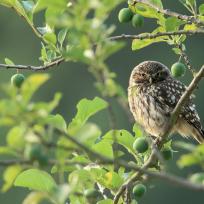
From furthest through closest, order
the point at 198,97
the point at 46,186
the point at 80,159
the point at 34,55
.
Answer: the point at 34,55, the point at 198,97, the point at 80,159, the point at 46,186

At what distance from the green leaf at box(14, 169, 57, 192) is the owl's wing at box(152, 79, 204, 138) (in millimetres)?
3073

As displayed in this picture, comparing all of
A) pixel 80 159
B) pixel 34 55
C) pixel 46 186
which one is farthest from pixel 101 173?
pixel 34 55

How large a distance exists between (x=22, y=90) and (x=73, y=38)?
0.76ft

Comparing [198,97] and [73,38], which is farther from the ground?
[73,38]

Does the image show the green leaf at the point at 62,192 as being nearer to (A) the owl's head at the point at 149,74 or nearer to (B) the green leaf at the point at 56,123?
(B) the green leaf at the point at 56,123

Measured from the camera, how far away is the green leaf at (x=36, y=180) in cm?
376

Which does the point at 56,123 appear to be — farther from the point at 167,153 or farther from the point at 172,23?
the point at 167,153

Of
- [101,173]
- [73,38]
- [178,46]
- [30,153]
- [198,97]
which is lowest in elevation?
[198,97]

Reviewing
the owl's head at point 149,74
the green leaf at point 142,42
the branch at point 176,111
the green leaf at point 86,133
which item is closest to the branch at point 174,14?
the green leaf at point 142,42

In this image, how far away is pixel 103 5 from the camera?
2.76 meters

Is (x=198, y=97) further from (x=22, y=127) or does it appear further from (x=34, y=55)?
(x=22, y=127)

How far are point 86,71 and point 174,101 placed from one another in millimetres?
27945

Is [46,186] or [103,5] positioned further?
[46,186]

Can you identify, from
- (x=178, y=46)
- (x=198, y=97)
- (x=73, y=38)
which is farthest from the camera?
(x=198, y=97)
